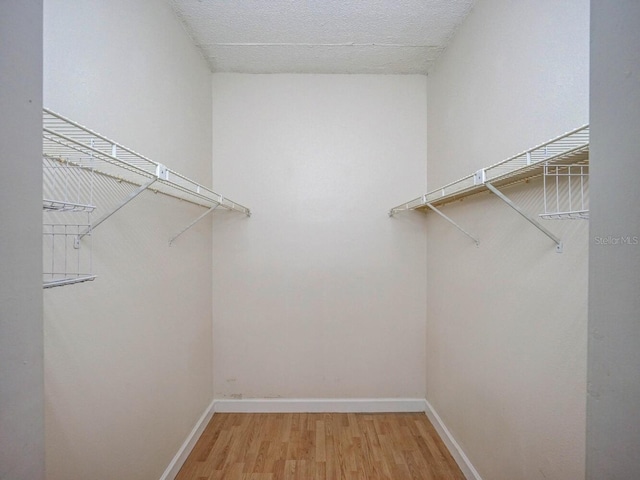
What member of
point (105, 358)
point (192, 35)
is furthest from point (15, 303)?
point (192, 35)

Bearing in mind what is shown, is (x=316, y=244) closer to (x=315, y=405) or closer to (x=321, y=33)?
(x=315, y=405)

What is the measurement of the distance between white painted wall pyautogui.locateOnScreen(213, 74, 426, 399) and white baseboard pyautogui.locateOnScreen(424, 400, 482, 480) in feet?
0.66

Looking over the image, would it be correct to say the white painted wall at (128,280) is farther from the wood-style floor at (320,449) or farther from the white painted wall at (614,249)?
the white painted wall at (614,249)

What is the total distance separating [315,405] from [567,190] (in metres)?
2.19

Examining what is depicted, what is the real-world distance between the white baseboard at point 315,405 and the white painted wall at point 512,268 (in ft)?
1.22

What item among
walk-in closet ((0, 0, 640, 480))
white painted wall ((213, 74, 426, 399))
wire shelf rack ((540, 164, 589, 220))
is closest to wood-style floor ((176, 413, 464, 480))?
walk-in closet ((0, 0, 640, 480))

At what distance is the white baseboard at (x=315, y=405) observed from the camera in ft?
7.77

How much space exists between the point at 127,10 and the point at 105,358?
149 cm

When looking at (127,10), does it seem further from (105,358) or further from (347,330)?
(347,330)

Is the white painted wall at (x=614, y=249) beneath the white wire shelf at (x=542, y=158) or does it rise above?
beneath

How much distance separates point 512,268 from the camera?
52.2 inches

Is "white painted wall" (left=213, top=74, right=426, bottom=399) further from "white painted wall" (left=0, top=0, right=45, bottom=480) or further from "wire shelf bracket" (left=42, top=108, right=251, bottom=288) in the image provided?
"white painted wall" (left=0, top=0, right=45, bottom=480)

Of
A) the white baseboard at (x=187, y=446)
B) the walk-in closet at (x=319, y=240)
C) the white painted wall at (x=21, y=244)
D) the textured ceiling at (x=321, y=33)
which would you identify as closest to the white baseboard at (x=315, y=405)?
the walk-in closet at (x=319, y=240)

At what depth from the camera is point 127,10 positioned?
52.0 inches
